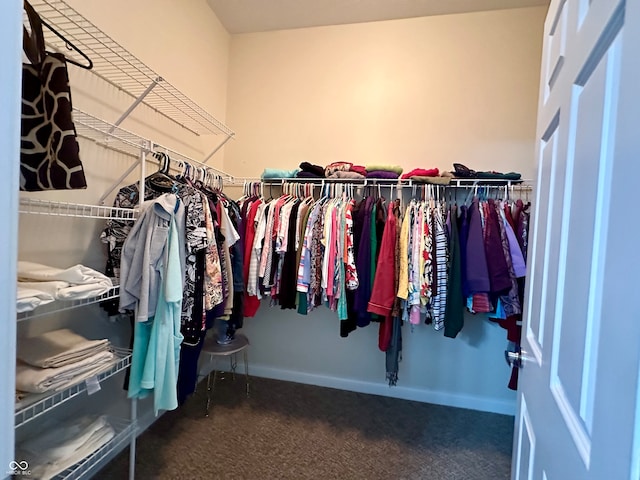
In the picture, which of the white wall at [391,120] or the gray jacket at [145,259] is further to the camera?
the white wall at [391,120]

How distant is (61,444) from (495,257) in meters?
2.23

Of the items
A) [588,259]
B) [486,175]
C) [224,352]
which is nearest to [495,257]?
[486,175]

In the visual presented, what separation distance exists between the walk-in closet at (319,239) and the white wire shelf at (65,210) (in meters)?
0.02

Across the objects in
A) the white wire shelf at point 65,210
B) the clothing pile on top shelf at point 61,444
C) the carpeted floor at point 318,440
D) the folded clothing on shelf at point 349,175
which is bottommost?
the carpeted floor at point 318,440

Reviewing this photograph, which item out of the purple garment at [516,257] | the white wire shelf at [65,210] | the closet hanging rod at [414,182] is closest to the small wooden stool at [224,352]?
the white wire shelf at [65,210]

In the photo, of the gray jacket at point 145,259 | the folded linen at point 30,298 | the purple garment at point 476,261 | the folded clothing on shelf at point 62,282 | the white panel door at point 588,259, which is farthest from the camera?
the purple garment at point 476,261

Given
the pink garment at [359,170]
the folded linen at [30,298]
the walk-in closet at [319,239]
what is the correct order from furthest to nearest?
the pink garment at [359,170], the folded linen at [30,298], the walk-in closet at [319,239]

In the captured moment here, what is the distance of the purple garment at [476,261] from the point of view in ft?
5.89

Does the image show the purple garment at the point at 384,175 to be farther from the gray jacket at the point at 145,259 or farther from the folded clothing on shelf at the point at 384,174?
the gray jacket at the point at 145,259

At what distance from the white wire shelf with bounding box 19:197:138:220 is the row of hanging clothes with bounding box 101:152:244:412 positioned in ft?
0.23

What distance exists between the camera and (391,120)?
2.43 m

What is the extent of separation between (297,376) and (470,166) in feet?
7.12

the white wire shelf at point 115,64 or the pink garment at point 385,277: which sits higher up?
the white wire shelf at point 115,64

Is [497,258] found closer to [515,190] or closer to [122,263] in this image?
Answer: [515,190]
